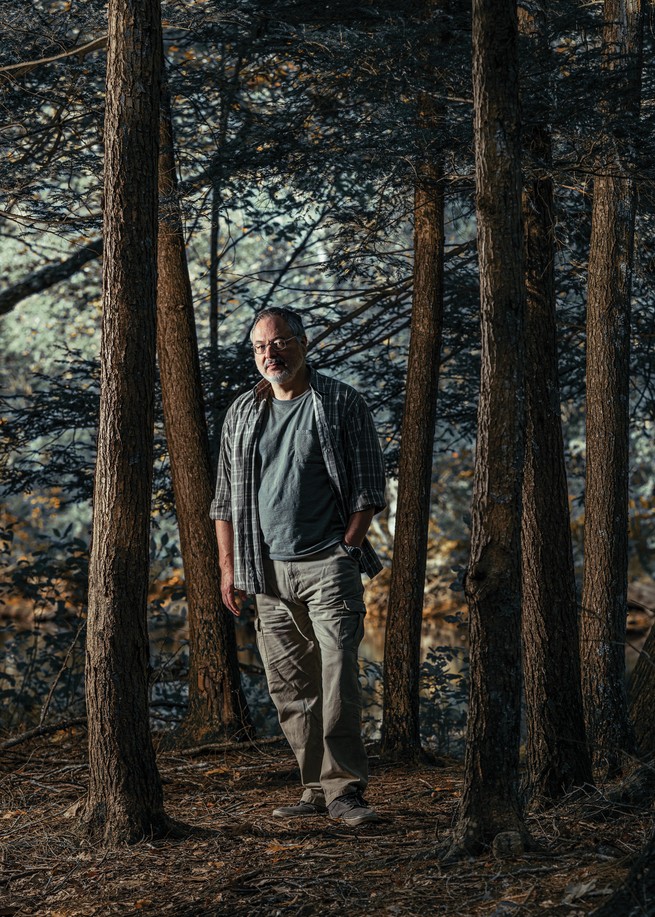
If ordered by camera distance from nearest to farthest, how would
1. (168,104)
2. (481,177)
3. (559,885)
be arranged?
1. (559,885)
2. (481,177)
3. (168,104)

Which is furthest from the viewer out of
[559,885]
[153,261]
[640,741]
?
[640,741]

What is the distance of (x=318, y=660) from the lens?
471 cm

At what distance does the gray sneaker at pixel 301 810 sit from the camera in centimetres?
460

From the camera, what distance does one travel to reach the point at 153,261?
4.44 meters

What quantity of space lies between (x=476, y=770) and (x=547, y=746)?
126 centimetres

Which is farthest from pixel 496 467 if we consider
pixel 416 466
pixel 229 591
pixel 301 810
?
pixel 416 466

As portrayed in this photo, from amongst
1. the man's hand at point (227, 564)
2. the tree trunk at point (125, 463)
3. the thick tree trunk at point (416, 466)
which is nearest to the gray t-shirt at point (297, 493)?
the man's hand at point (227, 564)

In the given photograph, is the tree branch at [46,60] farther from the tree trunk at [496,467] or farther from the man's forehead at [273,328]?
the tree trunk at [496,467]

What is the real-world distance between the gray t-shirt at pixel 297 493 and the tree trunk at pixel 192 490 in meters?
2.23

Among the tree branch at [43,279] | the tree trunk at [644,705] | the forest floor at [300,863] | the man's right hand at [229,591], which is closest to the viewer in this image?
the forest floor at [300,863]

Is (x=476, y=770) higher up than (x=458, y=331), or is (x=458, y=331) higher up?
(x=458, y=331)

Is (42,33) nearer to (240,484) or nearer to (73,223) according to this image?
(73,223)

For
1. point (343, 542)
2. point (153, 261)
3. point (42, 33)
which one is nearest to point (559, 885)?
point (343, 542)

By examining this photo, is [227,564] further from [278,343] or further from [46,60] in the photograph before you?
[46,60]
